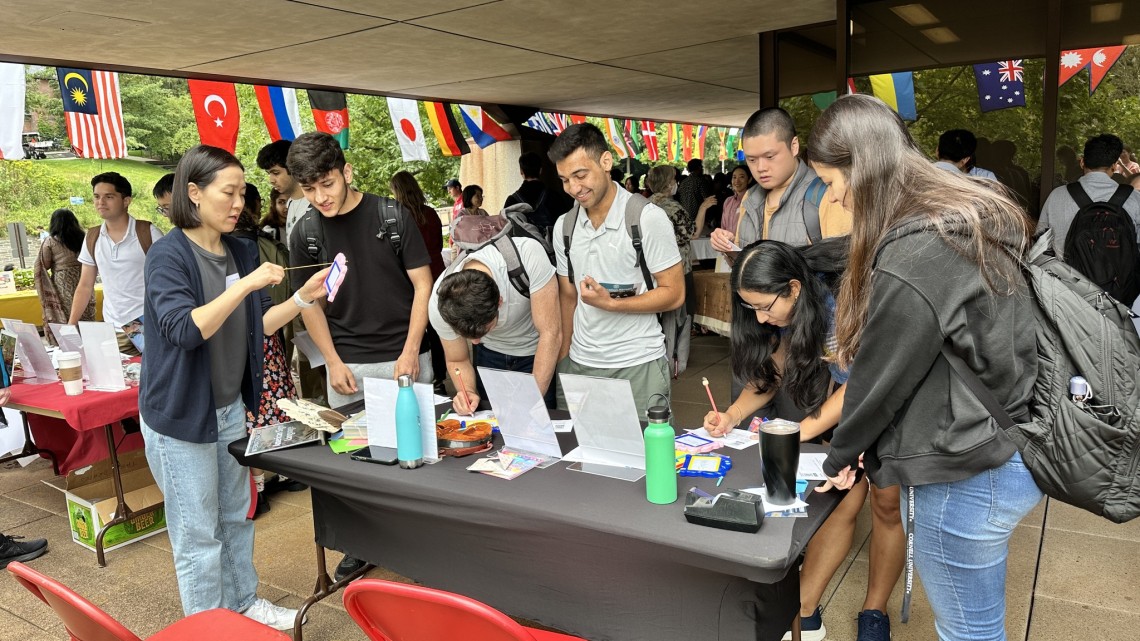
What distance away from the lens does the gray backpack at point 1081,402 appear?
1.30m

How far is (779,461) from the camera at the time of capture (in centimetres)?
162

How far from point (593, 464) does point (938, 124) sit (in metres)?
3.44

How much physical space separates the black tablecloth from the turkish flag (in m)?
4.78

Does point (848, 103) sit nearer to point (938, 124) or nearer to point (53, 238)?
point (938, 124)

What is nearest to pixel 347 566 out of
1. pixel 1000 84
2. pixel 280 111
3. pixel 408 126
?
pixel 1000 84

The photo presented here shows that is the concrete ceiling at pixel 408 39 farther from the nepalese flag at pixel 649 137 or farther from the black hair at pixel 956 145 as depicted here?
the nepalese flag at pixel 649 137

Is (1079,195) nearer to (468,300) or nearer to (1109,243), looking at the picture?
(1109,243)

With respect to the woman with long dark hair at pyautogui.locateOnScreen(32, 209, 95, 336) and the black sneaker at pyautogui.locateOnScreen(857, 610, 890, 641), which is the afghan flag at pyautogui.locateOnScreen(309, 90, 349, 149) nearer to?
the woman with long dark hair at pyautogui.locateOnScreen(32, 209, 95, 336)

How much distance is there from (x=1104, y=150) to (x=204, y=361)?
13.4ft

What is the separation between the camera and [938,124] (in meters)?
4.31

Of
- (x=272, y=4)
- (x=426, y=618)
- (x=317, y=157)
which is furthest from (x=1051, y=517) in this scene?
(x=272, y=4)

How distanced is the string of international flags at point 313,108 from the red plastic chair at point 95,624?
10.4 ft

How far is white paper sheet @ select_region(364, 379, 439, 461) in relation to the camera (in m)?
1.99

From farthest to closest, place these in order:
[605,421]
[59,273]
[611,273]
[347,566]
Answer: [59,273] < [347,566] < [611,273] < [605,421]
